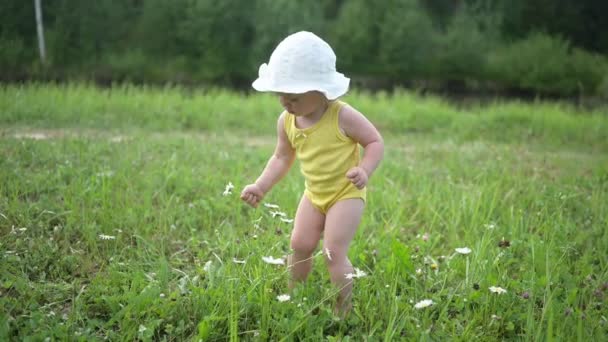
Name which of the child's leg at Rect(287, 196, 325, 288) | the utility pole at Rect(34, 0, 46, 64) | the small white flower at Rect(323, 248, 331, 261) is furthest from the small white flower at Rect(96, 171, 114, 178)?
the utility pole at Rect(34, 0, 46, 64)

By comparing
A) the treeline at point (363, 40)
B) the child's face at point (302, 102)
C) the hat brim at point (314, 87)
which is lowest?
the treeline at point (363, 40)

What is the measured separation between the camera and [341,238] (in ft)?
8.45

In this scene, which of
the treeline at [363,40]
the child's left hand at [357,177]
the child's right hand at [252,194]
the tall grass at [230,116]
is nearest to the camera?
the child's left hand at [357,177]

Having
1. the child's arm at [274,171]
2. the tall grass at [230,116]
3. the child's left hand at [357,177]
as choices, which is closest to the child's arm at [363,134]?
the child's left hand at [357,177]

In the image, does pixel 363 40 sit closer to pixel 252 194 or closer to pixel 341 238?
pixel 252 194

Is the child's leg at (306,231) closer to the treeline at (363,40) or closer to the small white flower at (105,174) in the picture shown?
the small white flower at (105,174)

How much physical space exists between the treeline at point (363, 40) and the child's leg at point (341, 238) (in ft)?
63.3

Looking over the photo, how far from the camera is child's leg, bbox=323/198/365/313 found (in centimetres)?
258

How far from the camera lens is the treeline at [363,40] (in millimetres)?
22422

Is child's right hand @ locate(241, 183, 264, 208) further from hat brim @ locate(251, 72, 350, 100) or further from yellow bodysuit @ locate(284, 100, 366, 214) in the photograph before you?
hat brim @ locate(251, 72, 350, 100)

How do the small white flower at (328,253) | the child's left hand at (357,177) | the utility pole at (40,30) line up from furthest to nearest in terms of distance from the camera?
1. the utility pole at (40,30)
2. the small white flower at (328,253)
3. the child's left hand at (357,177)

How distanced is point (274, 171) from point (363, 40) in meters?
25.4

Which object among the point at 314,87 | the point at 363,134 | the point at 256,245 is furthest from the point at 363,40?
the point at 314,87

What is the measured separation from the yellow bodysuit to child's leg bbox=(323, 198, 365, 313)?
48 mm
